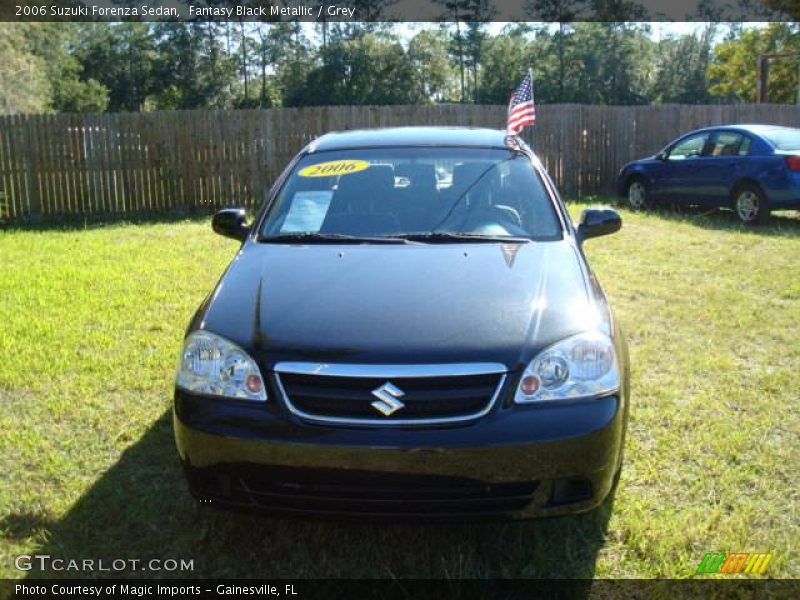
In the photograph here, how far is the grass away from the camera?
9.37 ft

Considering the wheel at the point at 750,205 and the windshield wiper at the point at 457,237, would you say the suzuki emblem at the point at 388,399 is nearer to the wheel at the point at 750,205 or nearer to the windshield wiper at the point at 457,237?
the windshield wiper at the point at 457,237

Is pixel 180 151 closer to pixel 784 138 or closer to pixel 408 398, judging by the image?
pixel 784 138

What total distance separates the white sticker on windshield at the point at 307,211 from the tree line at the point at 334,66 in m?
47.7

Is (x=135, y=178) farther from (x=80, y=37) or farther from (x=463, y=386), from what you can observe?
(x=80, y=37)

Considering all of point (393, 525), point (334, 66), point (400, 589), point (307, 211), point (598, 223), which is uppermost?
point (334, 66)

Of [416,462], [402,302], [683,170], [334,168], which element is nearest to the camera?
[416,462]

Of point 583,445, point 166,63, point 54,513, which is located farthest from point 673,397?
point 166,63

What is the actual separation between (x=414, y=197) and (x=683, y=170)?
9231mm

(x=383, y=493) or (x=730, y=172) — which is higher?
(x=730, y=172)

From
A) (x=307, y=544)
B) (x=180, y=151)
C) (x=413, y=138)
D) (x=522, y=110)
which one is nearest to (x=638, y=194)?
(x=522, y=110)

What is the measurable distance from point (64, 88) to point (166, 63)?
894cm

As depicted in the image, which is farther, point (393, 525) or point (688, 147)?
point (688, 147)

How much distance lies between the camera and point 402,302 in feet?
9.27

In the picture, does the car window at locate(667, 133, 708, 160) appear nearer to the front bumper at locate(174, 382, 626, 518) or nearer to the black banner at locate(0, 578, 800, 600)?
the black banner at locate(0, 578, 800, 600)
